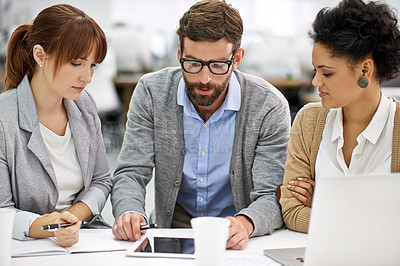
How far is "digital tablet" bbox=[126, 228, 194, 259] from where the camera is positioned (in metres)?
1.21

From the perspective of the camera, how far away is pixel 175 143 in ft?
5.91

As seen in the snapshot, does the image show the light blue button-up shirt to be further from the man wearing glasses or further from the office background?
the office background

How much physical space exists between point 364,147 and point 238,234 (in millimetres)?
486

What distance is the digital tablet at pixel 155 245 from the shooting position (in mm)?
1215

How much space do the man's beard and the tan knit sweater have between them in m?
0.29

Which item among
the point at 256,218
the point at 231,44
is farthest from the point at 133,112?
the point at 256,218

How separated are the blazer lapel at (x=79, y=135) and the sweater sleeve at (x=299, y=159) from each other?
2.13 feet

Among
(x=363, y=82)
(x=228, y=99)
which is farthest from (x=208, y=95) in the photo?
(x=363, y=82)

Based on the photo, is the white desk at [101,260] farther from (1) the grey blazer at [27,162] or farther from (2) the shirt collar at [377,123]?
(2) the shirt collar at [377,123]

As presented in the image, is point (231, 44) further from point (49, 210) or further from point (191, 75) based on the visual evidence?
point (49, 210)

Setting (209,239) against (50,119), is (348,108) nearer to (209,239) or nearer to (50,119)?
(209,239)

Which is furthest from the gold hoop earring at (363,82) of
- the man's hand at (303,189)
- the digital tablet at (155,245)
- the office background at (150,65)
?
the office background at (150,65)

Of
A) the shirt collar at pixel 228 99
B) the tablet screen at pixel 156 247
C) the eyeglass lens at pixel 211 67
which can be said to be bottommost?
the tablet screen at pixel 156 247

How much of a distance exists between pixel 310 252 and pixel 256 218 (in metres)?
0.43
